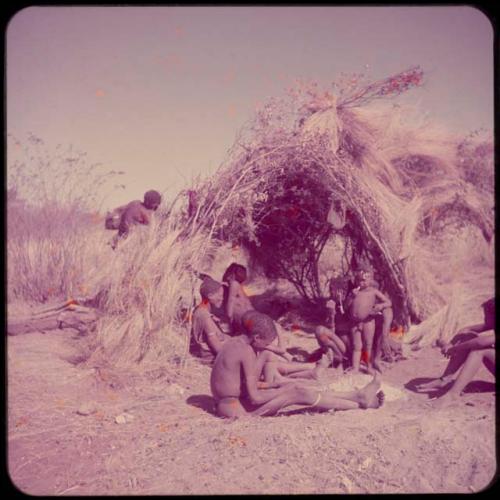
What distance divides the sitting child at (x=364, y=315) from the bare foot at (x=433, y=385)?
2.01 ft

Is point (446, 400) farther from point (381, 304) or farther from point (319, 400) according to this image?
point (381, 304)

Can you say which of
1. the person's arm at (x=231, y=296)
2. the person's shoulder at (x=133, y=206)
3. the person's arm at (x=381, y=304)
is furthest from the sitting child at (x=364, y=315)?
the person's shoulder at (x=133, y=206)

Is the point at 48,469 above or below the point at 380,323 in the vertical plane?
below

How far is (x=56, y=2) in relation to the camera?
3684 mm

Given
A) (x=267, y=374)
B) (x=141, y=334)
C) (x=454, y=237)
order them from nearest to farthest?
(x=267, y=374)
(x=141, y=334)
(x=454, y=237)

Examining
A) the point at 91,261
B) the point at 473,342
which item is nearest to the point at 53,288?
the point at 91,261

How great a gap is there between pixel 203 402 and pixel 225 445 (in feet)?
3.48

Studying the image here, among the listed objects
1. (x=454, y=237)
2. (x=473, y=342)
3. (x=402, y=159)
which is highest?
(x=402, y=159)

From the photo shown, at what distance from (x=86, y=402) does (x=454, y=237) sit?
25.4ft

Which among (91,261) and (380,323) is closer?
(380,323)

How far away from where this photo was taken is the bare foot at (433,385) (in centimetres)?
455

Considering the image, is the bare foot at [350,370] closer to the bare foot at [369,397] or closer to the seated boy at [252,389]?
the bare foot at [369,397]

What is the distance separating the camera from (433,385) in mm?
4637

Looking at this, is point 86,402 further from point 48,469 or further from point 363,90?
point 363,90
